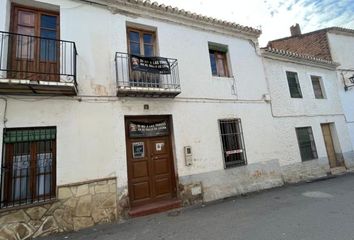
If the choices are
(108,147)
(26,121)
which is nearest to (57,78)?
(26,121)

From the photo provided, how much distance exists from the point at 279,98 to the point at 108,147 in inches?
292

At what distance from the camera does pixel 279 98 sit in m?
8.97

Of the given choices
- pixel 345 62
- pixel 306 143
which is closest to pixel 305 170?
pixel 306 143

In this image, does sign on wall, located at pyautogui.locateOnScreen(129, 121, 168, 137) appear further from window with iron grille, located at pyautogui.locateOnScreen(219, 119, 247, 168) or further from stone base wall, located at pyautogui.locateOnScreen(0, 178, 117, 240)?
window with iron grille, located at pyautogui.locateOnScreen(219, 119, 247, 168)

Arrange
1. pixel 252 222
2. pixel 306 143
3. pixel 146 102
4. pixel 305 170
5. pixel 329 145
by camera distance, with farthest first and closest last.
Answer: pixel 329 145 → pixel 306 143 → pixel 305 170 → pixel 146 102 → pixel 252 222

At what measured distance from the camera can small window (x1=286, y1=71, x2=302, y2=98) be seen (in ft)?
31.6

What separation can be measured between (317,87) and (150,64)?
9.60 m

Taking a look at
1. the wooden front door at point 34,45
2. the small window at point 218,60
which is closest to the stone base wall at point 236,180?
the small window at point 218,60

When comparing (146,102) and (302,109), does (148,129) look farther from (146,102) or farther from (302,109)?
(302,109)

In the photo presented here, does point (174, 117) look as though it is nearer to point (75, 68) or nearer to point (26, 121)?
point (75, 68)

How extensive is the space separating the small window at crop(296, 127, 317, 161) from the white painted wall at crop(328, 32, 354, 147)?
3.33m

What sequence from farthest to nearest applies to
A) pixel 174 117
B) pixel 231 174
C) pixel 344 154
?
pixel 344 154, pixel 231 174, pixel 174 117

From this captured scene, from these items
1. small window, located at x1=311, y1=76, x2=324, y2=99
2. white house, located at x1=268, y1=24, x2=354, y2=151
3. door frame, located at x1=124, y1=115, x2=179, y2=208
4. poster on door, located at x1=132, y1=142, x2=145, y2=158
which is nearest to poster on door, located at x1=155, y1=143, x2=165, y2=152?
door frame, located at x1=124, y1=115, x2=179, y2=208

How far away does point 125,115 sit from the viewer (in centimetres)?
572
